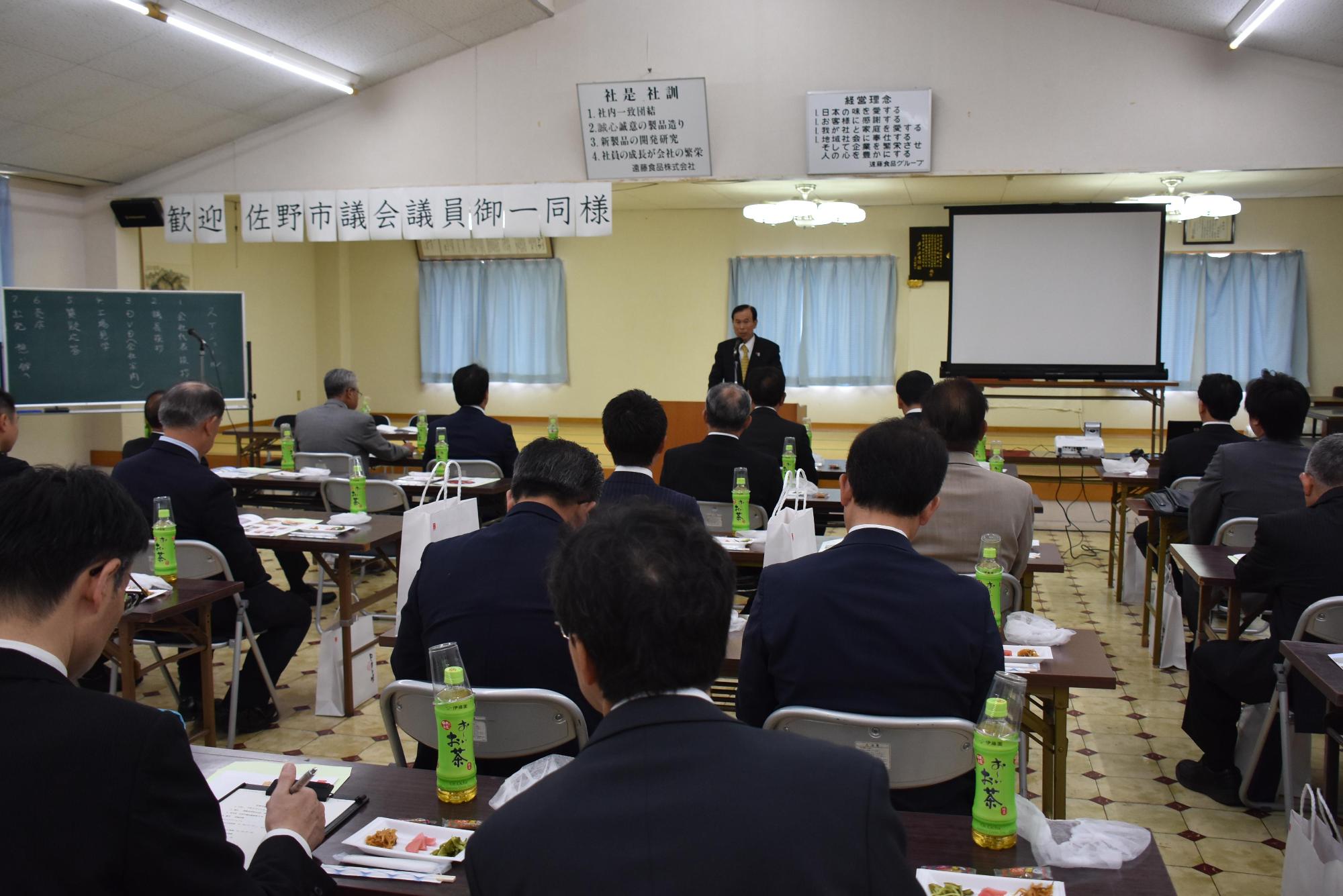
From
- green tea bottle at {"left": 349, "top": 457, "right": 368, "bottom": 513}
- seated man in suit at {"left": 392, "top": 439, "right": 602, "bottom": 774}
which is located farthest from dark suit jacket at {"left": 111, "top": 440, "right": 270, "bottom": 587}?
seated man in suit at {"left": 392, "top": 439, "right": 602, "bottom": 774}

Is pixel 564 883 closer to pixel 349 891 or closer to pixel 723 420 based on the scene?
pixel 349 891

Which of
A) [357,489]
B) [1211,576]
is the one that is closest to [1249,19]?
[1211,576]

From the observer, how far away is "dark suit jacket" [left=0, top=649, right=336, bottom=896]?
1.08 m

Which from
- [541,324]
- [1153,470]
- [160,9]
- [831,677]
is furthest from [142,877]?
[541,324]

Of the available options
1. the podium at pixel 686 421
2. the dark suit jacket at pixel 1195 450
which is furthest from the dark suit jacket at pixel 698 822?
the podium at pixel 686 421

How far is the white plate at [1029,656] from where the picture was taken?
7.57 feet

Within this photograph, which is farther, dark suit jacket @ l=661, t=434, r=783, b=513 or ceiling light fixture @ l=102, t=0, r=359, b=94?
ceiling light fixture @ l=102, t=0, r=359, b=94

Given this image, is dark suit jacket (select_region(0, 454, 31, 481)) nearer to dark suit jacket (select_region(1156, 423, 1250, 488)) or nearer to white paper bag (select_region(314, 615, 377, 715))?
white paper bag (select_region(314, 615, 377, 715))

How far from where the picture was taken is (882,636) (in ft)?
5.55

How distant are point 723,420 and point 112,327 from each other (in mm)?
5605

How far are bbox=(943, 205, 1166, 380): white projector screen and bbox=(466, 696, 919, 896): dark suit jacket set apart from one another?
7.24 m

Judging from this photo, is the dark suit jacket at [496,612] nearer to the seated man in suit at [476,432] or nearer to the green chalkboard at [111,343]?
the seated man in suit at [476,432]

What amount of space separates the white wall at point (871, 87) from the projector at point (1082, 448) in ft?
5.95

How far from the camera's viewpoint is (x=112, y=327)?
7676 millimetres
